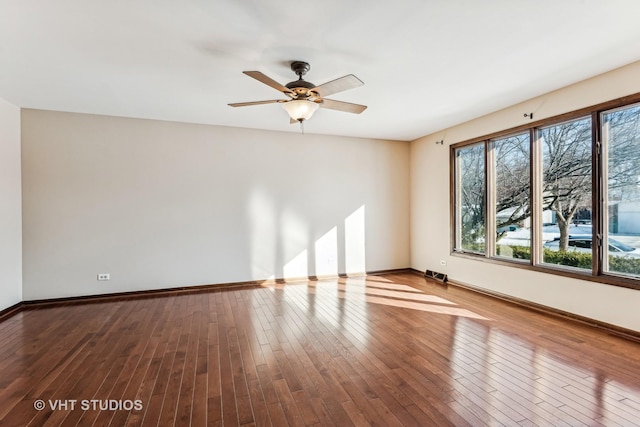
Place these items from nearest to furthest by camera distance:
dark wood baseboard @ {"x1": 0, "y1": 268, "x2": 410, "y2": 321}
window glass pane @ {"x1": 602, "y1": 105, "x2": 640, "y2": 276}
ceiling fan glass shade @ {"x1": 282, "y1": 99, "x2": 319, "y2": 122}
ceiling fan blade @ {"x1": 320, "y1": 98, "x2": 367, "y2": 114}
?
ceiling fan glass shade @ {"x1": 282, "y1": 99, "x2": 319, "y2": 122} → ceiling fan blade @ {"x1": 320, "y1": 98, "x2": 367, "y2": 114} → window glass pane @ {"x1": 602, "y1": 105, "x2": 640, "y2": 276} → dark wood baseboard @ {"x1": 0, "y1": 268, "x2": 410, "y2": 321}

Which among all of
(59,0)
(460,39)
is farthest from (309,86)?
(59,0)

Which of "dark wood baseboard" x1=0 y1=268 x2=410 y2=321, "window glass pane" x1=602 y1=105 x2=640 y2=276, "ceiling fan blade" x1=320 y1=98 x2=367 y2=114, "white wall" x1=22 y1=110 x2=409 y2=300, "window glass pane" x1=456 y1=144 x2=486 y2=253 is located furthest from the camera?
"window glass pane" x1=456 y1=144 x2=486 y2=253

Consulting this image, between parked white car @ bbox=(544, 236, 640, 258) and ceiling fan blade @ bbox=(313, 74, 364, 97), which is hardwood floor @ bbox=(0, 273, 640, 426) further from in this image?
ceiling fan blade @ bbox=(313, 74, 364, 97)

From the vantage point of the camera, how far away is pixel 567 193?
12.4ft

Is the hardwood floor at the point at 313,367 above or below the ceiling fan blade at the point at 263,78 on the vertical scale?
below

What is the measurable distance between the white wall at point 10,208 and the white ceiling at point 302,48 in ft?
1.11

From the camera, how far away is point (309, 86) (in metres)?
2.80

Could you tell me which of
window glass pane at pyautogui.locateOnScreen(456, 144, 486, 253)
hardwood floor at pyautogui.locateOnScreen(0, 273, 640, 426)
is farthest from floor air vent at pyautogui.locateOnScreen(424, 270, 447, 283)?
hardwood floor at pyautogui.locateOnScreen(0, 273, 640, 426)

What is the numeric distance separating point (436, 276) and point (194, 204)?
4589mm

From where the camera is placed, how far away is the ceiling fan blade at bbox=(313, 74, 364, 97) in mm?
2505

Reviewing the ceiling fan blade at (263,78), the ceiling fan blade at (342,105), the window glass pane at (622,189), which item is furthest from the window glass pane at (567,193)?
the ceiling fan blade at (263,78)

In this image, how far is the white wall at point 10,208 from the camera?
3893 millimetres

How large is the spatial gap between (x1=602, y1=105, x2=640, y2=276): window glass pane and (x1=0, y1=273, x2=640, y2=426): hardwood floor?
2.78 feet

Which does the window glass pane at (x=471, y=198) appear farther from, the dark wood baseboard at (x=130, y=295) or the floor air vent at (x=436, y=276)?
the dark wood baseboard at (x=130, y=295)
